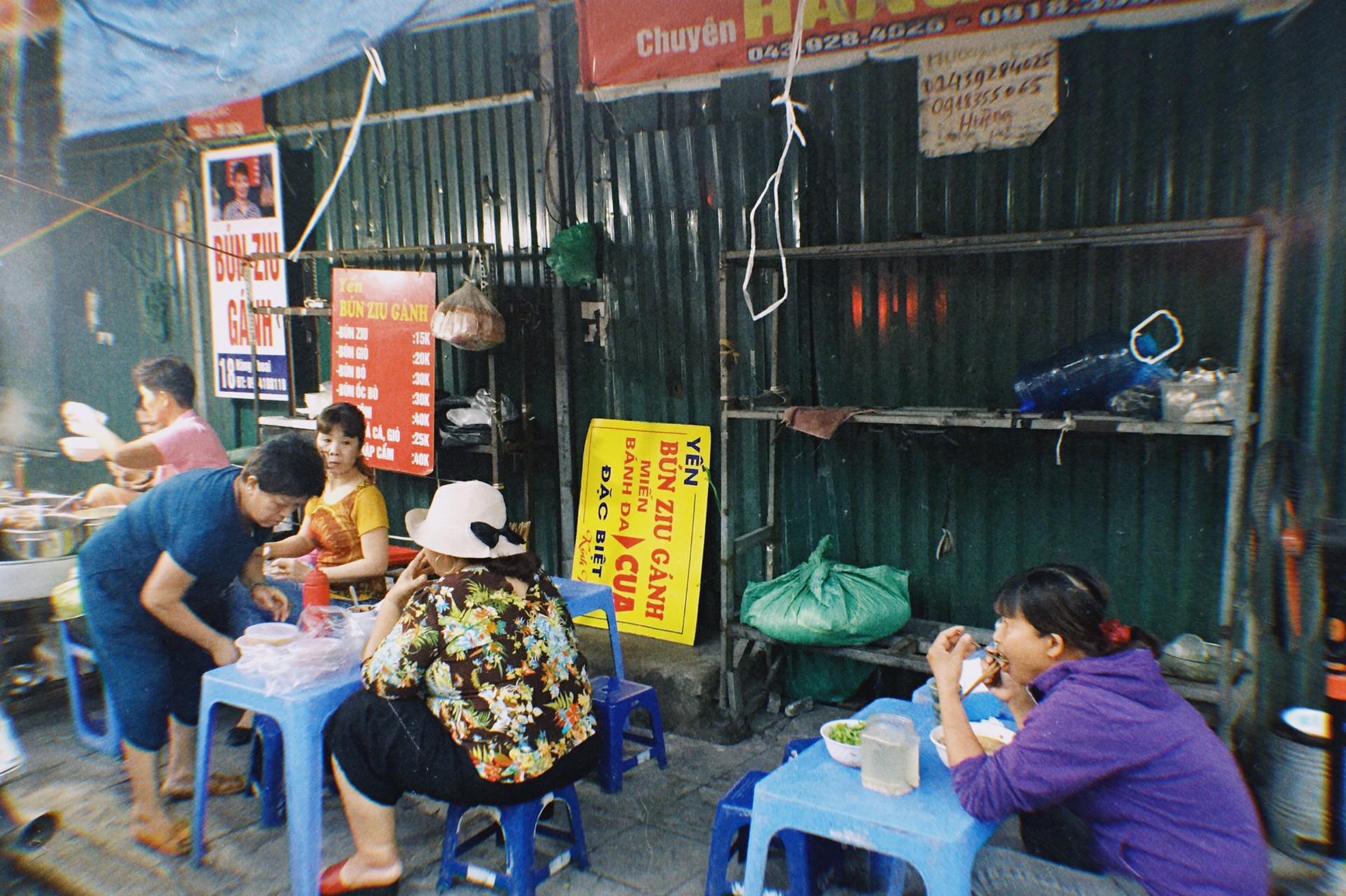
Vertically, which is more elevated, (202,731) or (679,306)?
(679,306)

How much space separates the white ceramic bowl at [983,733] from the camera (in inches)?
97.3

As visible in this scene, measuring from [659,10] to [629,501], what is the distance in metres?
2.67

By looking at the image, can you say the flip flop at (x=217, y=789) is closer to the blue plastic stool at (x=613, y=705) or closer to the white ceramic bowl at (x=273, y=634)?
the white ceramic bowl at (x=273, y=634)

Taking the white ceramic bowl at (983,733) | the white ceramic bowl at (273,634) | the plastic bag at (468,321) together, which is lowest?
the white ceramic bowl at (983,733)

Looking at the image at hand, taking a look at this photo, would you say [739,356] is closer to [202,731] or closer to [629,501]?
[629,501]

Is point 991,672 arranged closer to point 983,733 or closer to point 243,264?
point 983,733

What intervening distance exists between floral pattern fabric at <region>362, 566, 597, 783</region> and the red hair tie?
1.70 metres

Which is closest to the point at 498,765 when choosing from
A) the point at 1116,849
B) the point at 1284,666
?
the point at 1116,849

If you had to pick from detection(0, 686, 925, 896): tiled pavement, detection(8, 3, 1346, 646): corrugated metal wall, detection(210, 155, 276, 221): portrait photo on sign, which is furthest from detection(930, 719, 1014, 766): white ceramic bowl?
detection(210, 155, 276, 221): portrait photo on sign

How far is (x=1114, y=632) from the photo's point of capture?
90.0 inches

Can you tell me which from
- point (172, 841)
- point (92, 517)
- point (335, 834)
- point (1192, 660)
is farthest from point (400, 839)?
point (1192, 660)

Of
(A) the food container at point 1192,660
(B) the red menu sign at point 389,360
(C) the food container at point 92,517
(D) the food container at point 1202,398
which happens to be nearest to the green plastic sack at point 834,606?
(A) the food container at point 1192,660

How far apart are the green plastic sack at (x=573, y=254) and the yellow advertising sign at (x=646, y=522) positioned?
90 centimetres

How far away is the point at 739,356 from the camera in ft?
17.0
